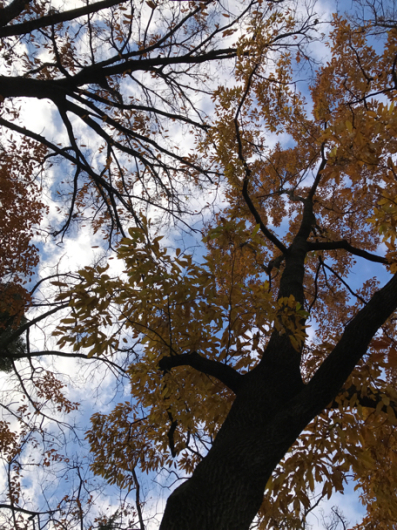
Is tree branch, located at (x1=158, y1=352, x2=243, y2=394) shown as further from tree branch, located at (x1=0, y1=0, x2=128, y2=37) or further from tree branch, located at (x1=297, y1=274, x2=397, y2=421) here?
tree branch, located at (x1=0, y1=0, x2=128, y2=37)

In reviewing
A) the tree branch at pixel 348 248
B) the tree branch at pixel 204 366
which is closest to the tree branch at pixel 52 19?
the tree branch at pixel 348 248

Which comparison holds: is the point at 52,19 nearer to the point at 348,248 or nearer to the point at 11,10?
the point at 11,10

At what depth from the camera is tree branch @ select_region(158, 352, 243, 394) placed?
2480 millimetres

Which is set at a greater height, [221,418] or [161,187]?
[161,187]

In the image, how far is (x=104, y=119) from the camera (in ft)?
19.9

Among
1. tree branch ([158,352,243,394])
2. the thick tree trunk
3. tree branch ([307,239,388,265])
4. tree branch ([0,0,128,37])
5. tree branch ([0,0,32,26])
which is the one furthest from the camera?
tree branch ([0,0,128,37])

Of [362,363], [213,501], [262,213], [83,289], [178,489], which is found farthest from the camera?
[262,213]

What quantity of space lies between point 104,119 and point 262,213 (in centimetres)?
400

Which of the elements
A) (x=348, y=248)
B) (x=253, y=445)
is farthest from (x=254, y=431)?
(x=348, y=248)

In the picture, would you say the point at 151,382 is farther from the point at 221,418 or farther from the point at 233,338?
the point at 233,338

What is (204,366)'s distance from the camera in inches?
98.0

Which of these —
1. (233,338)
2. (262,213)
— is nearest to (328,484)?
(233,338)

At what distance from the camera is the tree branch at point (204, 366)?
248cm

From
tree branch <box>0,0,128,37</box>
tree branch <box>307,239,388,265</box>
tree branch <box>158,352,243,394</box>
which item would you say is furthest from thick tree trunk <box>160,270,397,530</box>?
tree branch <box>0,0,128,37</box>
